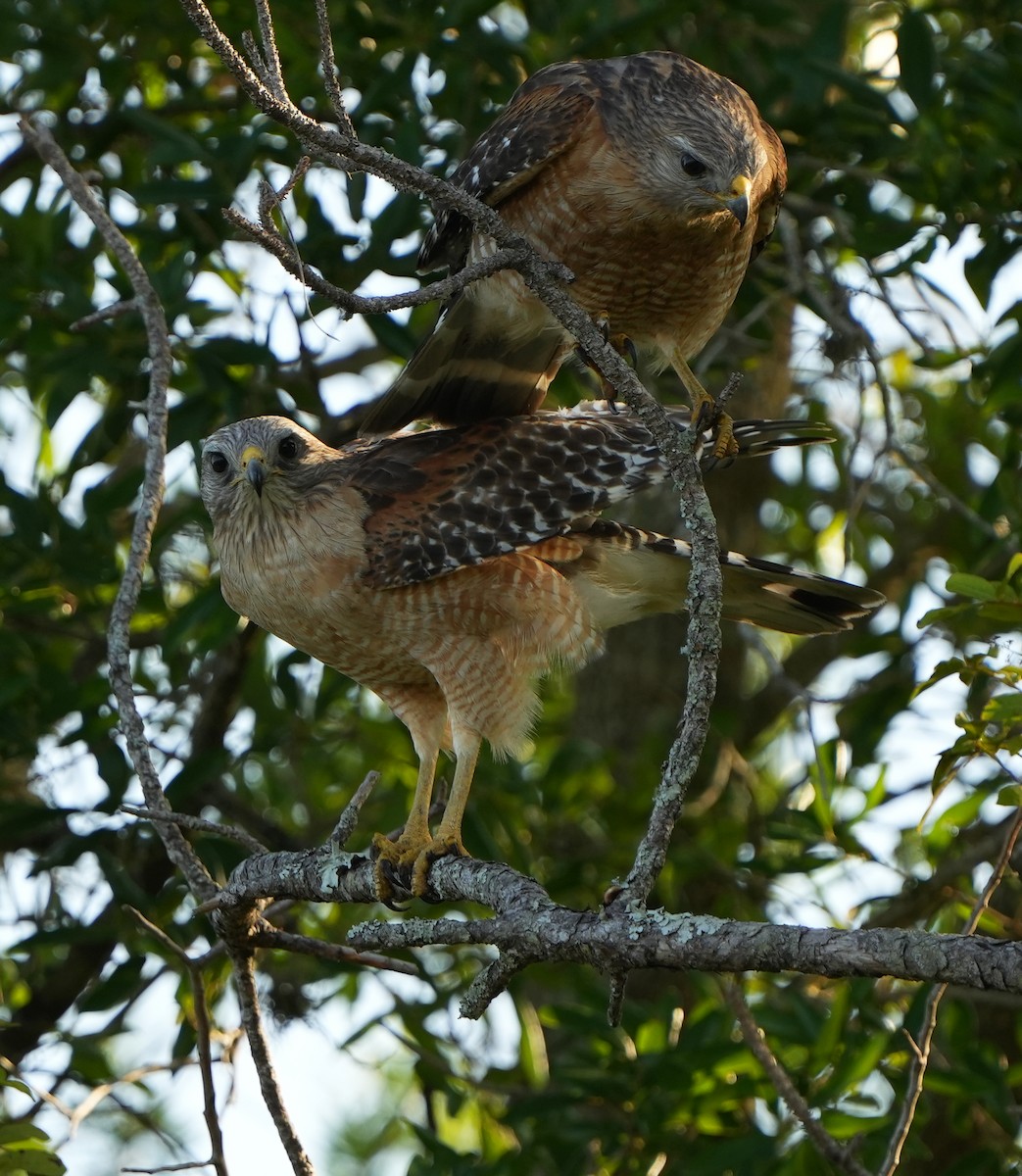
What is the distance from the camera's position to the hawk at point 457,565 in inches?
159

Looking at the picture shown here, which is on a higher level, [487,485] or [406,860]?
[487,485]

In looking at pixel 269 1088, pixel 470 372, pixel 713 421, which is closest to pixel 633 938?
pixel 269 1088

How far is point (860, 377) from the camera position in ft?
15.5

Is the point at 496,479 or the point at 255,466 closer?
the point at 255,466

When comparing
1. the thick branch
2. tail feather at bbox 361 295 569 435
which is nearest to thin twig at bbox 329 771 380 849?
the thick branch

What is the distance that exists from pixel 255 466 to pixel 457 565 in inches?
24.0

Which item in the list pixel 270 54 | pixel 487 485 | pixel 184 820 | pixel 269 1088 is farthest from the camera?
pixel 487 485

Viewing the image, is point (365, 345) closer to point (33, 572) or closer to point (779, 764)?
point (33, 572)

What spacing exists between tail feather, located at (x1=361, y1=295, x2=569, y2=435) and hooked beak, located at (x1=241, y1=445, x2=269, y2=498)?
0.55m

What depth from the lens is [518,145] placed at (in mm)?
4074

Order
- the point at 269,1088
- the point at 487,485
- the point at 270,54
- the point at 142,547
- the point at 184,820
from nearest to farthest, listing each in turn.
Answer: the point at 270,54, the point at 184,820, the point at 269,1088, the point at 142,547, the point at 487,485

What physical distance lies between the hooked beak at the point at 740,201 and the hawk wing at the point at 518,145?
1.63 ft

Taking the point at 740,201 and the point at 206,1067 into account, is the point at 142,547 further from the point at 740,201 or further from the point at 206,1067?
the point at 740,201

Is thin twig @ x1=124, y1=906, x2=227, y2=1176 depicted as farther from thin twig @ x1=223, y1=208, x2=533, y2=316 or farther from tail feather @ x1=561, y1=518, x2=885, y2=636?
tail feather @ x1=561, y1=518, x2=885, y2=636
